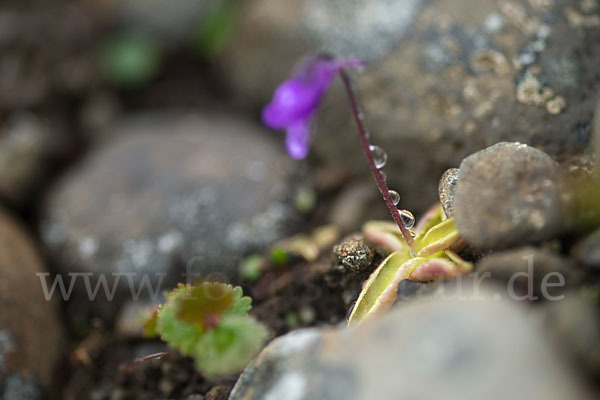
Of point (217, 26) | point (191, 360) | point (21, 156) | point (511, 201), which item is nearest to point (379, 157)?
point (511, 201)

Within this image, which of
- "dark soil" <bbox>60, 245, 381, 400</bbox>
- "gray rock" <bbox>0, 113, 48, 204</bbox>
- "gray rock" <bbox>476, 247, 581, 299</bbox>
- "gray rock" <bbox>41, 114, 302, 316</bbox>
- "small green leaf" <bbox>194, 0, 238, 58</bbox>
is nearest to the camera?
"gray rock" <bbox>476, 247, 581, 299</bbox>

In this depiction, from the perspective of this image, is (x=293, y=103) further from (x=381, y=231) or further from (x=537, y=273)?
(x=537, y=273)

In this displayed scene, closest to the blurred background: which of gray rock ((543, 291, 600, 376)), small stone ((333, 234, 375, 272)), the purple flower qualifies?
small stone ((333, 234, 375, 272))

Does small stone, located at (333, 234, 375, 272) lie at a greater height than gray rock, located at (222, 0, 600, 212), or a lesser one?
lesser

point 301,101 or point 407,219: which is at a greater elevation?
point 301,101

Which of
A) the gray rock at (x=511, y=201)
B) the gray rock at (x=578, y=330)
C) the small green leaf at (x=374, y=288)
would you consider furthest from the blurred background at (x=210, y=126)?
the gray rock at (x=578, y=330)

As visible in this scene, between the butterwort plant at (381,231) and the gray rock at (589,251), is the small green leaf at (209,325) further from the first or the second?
the gray rock at (589,251)

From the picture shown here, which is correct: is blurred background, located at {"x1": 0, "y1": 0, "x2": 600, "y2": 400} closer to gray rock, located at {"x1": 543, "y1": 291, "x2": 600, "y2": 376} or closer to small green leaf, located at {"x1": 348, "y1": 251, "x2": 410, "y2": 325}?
small green leaf, located at {"x1": 348, "y1": 251, "x2": 410, "y2": 325}
